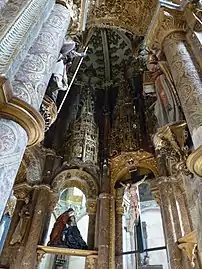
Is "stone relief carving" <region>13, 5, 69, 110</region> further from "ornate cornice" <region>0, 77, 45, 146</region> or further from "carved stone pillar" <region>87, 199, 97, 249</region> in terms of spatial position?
"carved stone pillar" <region>87, 199, 97, 249</region>

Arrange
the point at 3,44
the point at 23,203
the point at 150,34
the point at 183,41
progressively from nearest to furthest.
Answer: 1. the point at 3,44
2. the point at 183,41
3. the point at 150,34
4. the point at 23,203

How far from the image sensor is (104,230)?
7645 mm

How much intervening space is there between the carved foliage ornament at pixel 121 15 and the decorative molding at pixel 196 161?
403 centimetres

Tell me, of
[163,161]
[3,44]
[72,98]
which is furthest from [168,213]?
[72,98]

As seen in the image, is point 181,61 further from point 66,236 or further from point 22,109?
point 66,236

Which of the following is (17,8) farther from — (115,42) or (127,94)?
(115,42)

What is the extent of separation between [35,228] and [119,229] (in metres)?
2.30

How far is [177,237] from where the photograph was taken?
6.61m

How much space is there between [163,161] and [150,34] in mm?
4286

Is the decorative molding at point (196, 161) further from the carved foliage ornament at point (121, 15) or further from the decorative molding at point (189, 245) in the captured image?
the carved foliage ornament at point (121, 15)

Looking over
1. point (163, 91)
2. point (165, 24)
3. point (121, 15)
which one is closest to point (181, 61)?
point (163, 91)

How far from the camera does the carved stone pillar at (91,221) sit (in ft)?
25.6

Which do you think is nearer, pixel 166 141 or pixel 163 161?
pixel 166 141

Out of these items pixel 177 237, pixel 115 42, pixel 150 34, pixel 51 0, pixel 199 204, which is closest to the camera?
pixel 199 204
